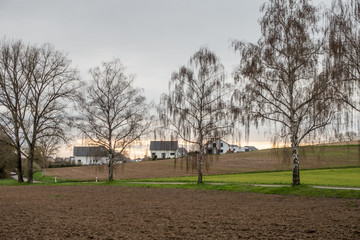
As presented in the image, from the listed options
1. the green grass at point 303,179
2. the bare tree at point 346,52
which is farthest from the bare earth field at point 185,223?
the green grass at point 303,179

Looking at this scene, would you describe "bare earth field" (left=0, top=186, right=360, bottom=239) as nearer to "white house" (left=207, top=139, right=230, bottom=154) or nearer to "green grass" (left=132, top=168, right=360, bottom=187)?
"white house" (left=207, top=139, right=230, bottom=154)

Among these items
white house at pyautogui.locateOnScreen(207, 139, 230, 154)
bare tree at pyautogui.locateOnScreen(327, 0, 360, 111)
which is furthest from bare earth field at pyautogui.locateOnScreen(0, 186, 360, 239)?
white house at pyautogui.locateOnScreen(207, 139, 230, 154)

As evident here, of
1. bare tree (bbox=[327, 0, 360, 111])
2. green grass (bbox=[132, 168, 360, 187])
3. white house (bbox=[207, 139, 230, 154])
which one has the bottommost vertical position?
green grass (bbox=[132, 168, 360, 187])

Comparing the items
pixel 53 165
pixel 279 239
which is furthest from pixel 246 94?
pixel 53 165

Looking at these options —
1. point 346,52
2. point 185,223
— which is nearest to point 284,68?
point 346,52

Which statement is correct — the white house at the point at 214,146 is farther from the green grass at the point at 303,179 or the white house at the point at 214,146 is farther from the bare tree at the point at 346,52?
the bare tree at the point at 346,52

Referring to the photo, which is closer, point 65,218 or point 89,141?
point 65,218

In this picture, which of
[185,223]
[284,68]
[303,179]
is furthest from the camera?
[303,179]

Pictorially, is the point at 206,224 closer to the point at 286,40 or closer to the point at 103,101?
the point at 286,40

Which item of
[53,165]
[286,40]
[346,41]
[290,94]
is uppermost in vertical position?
[286,40]

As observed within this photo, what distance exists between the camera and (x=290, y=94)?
24594 millimetres

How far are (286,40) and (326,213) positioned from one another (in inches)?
574

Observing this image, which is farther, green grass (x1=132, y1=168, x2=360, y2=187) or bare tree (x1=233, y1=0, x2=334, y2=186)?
green grass (x1=132, y1=168, x2=360, y2=187)

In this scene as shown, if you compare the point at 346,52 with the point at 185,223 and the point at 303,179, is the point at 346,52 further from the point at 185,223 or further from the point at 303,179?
the point at 303,179
